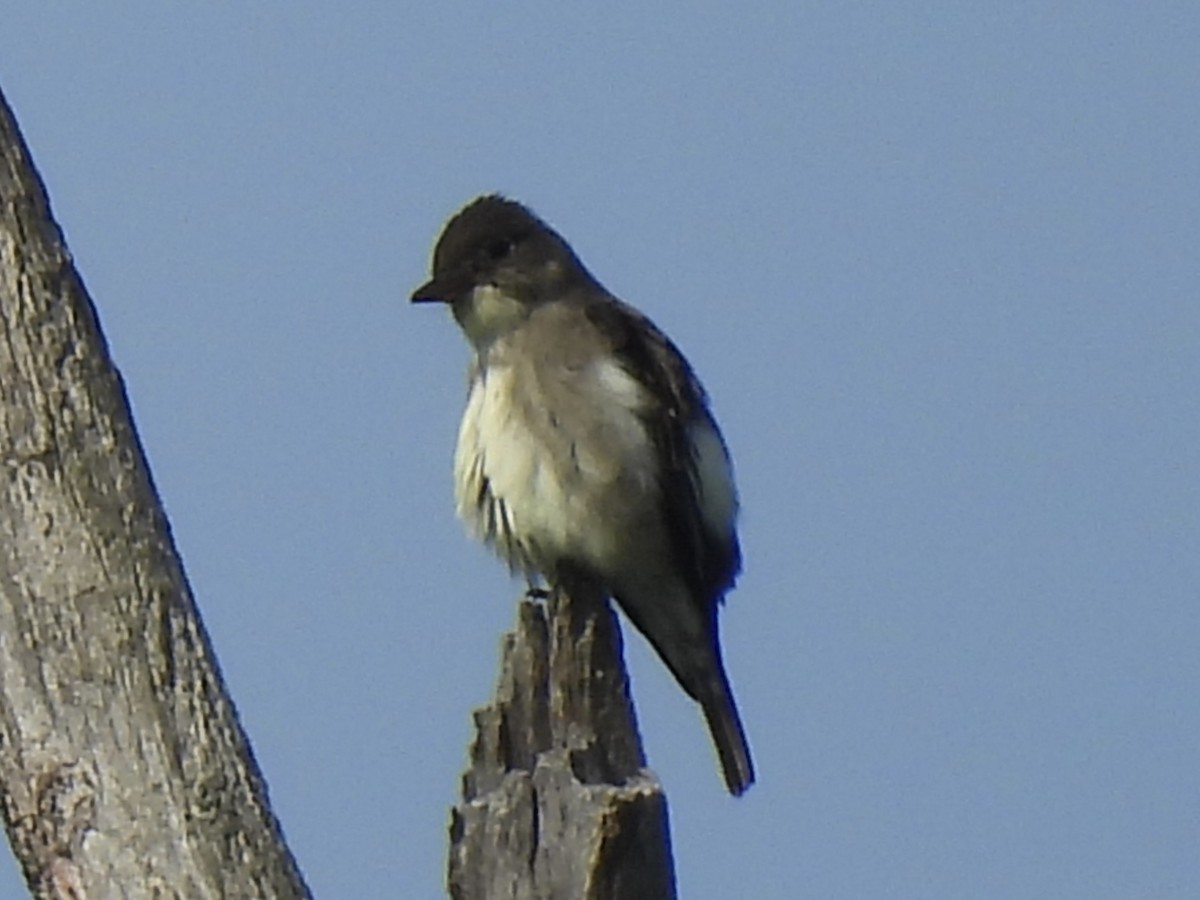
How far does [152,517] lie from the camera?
6027 mm

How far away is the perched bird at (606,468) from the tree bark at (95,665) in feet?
8.17

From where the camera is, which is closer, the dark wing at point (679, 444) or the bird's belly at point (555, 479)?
the bird's belly at point (555, 479)

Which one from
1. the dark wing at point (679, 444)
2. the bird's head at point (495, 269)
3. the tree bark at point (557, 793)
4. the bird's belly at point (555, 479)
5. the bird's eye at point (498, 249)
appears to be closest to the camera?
the tree bark at point (557, 793)

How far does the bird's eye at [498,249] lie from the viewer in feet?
30.1

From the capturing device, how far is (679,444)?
8.60 meters

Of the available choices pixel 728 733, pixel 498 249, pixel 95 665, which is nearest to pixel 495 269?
pixel 498 249

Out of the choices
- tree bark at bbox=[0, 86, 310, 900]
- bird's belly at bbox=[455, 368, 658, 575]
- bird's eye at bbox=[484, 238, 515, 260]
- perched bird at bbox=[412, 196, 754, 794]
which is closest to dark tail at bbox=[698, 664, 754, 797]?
perched bird at bbox=[412, 196, 754, 794]

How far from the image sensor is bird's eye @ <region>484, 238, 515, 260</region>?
918 centimetres

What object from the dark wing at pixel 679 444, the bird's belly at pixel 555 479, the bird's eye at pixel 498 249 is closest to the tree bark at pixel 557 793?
the bird's belly at pixel 555 479

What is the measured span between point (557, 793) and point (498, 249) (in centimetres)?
365

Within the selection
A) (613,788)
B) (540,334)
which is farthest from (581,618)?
(540,334)

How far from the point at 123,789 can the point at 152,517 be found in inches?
25.2

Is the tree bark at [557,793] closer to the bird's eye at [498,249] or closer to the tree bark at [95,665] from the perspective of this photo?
the tree bark at [95,665]

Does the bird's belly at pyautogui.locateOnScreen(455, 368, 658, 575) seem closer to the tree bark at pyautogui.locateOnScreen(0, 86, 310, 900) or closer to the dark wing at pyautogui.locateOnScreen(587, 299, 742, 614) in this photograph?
the dark wing at pyautogui.locateOnScreen(587, 299, 742, 614)
